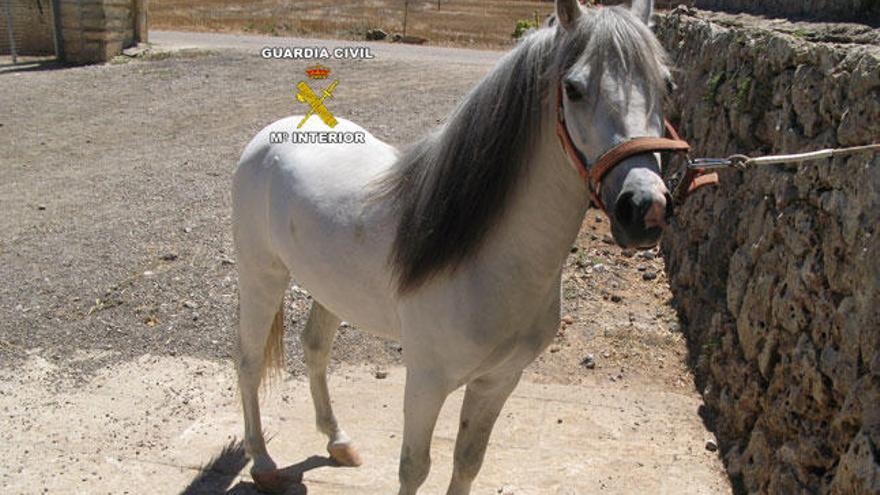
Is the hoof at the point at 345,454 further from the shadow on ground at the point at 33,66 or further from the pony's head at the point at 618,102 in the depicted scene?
the shadow on ground at the point at 33,66

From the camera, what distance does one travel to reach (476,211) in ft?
8.29

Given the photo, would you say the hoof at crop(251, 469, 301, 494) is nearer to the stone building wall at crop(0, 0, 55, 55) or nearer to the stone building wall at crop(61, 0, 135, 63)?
the stone building wall at crop(61, 0, 135, 63)

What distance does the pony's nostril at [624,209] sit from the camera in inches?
76.6

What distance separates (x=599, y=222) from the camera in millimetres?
7016

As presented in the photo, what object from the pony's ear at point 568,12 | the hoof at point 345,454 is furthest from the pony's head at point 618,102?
the hoof at point 345,454

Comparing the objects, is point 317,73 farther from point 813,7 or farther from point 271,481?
point 271,481

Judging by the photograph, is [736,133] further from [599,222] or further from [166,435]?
[166,435]

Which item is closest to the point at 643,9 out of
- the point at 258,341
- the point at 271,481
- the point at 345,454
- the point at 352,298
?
the point at 352,298

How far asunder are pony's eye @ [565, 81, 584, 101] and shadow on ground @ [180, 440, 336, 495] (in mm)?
→ 2472

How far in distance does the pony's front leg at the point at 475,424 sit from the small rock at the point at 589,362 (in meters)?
1.90

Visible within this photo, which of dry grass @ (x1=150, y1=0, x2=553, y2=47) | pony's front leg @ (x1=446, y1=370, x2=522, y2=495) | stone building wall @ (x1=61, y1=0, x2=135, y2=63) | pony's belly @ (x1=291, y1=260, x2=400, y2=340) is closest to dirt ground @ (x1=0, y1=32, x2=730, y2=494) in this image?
pony's front leg @ (x1=446, y1=370, x2=522, y2=495)

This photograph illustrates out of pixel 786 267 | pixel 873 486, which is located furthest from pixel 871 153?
pixel 873 486

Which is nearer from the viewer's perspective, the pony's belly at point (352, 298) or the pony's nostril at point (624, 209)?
the pony's nostril at point (624, 209)

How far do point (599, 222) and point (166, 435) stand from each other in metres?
4.30
